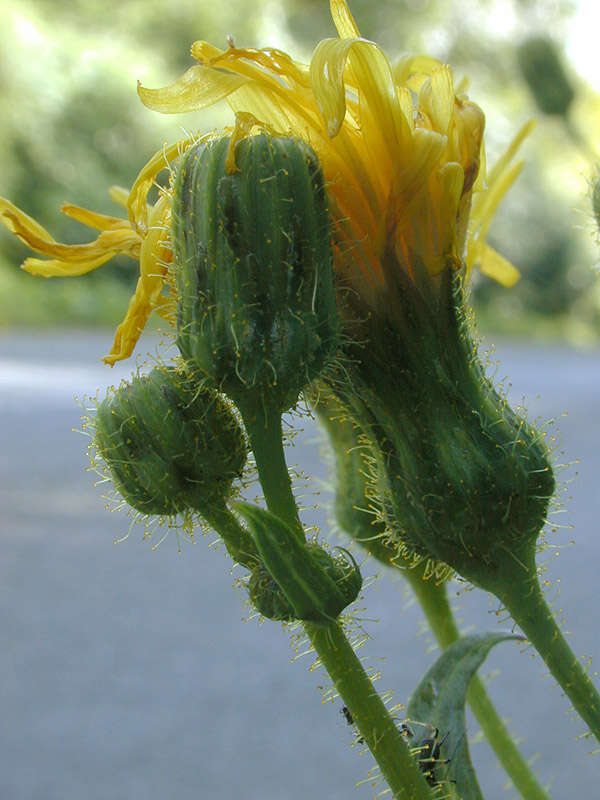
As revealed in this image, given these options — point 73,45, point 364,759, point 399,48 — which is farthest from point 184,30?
point 364,759

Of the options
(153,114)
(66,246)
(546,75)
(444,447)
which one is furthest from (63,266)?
(153,114)

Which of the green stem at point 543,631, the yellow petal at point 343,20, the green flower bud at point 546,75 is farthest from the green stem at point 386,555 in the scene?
the green flower bud at point 546,75

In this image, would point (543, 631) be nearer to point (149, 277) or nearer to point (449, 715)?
point (449, 715)

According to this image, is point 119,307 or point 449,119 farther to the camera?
point 119,307

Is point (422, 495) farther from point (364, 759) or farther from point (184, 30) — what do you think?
point (184, 30)

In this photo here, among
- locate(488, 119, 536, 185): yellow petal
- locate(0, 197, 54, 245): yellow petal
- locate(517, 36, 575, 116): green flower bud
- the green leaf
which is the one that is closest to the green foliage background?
locate(517, 36, 575, 116): green flower bud

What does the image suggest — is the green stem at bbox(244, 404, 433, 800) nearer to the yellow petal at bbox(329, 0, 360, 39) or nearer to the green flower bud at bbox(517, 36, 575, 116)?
the yellow petal at bbox(329, 0, 360, 39)
